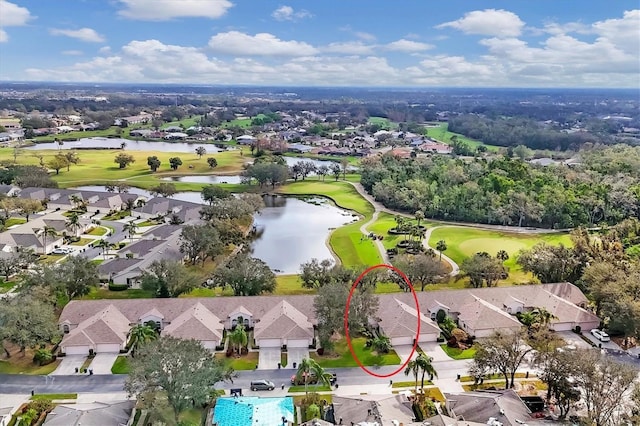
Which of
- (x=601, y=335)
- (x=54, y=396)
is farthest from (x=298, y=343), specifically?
(x=601, y=335)

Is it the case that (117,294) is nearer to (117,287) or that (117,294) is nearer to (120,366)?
(117,287)

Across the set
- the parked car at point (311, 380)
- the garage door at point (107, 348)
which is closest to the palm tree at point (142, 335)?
the garage door at point (107, 348)

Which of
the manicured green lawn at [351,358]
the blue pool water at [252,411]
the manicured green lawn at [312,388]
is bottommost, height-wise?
the manicured green lawn at [351,358]

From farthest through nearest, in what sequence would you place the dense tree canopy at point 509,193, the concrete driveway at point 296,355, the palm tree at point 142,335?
the dense tree canopy at point 509,193, the concrete driveway at point 296,355, the palm tree at point 142,335

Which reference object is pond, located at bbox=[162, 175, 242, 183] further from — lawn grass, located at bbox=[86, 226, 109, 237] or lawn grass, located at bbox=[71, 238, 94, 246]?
lawn grass, located at bbox=[71, 238, 94, 246]

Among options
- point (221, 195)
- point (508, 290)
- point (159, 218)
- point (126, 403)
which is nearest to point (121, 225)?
point (159, 218)

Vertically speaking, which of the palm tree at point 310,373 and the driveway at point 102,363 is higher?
the palm tree at point 310,373

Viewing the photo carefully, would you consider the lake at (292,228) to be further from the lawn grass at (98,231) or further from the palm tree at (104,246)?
the lawn grass at (98,231)

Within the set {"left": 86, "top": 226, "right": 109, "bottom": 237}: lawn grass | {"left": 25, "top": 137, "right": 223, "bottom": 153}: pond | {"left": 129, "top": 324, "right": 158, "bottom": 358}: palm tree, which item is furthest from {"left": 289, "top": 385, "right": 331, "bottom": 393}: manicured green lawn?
{"left": 25, "top": 137, "right": 223, "bottom": 153}: pond
